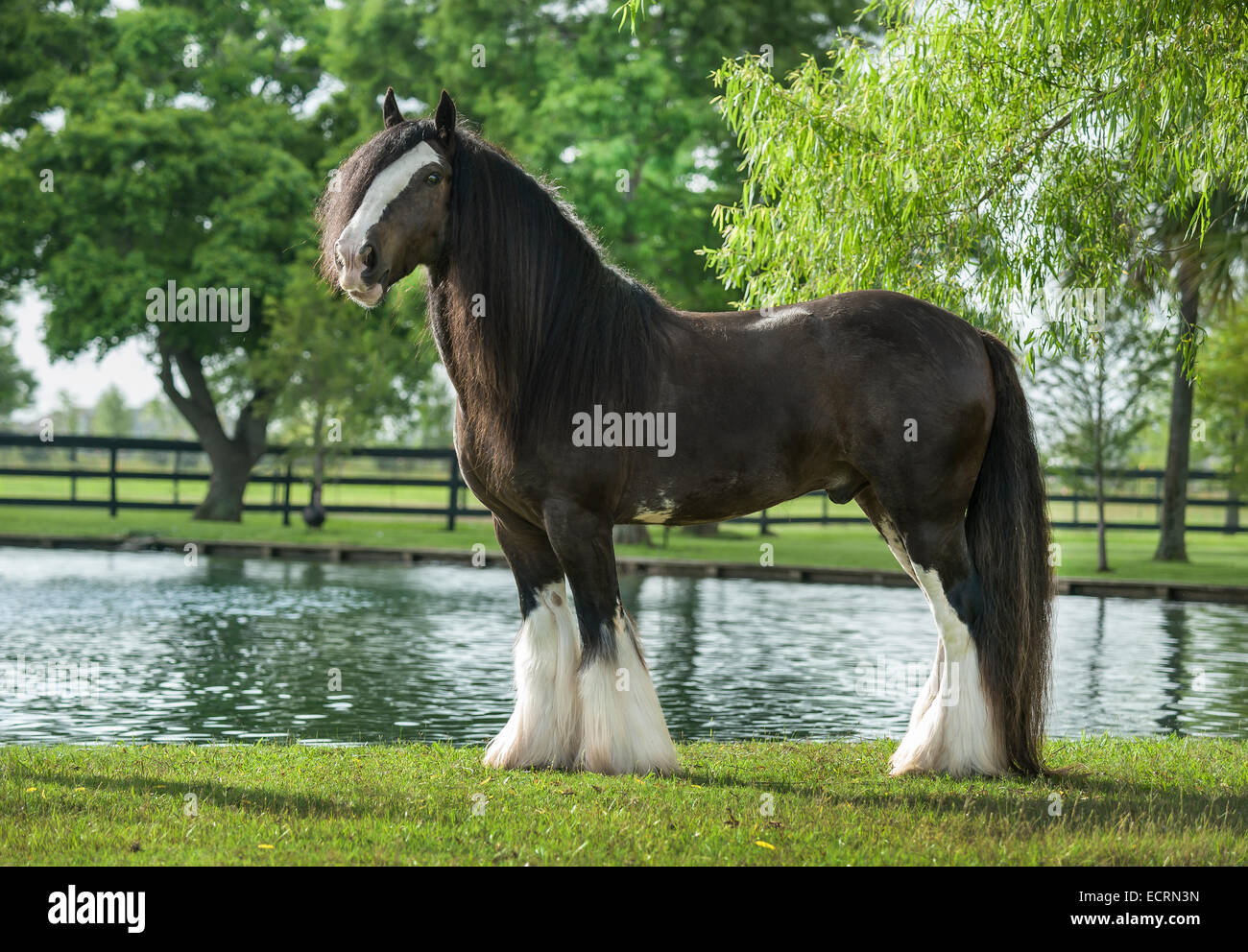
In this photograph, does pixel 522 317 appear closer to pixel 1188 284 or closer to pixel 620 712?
pixel 620 712

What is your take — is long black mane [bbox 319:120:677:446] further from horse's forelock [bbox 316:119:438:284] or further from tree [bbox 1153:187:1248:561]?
tree [bbox 1153:187:1248:561]

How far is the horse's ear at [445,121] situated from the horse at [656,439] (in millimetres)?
17

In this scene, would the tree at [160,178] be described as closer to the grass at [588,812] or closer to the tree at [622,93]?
the tree at [622,93]

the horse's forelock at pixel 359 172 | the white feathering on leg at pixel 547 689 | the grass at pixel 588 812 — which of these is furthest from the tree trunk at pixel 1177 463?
the horse's forelock at pixel 359 172

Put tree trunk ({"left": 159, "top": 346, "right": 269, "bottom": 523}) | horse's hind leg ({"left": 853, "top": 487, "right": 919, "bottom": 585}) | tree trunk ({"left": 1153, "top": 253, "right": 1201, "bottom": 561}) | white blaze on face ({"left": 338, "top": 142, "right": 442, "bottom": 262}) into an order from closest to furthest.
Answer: white blaze on face ({"left": 338, "top": 142, "right": 442, "bottom": 262}), horse's hind leg ({"left": 853, "top": 487, "right": 919, "bottom": 585}), tree trunk ({"left": 1153, "top": 253, "right": 1201, "bottom": 561}), tree trunk ({"left": 159, "top": 346, "right": 269, "bottom": 523})

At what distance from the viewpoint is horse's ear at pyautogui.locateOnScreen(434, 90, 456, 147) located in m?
5.20

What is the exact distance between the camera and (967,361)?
562 centimetres

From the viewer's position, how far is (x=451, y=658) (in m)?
11.5

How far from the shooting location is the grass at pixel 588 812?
422cm

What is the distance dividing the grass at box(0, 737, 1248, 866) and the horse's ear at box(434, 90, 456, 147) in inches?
106

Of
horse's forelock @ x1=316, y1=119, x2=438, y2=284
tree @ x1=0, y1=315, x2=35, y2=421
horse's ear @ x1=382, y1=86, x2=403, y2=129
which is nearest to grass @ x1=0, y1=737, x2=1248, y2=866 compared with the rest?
horse's forelock @ x1=316, y1=119, x2=438, y2=284
